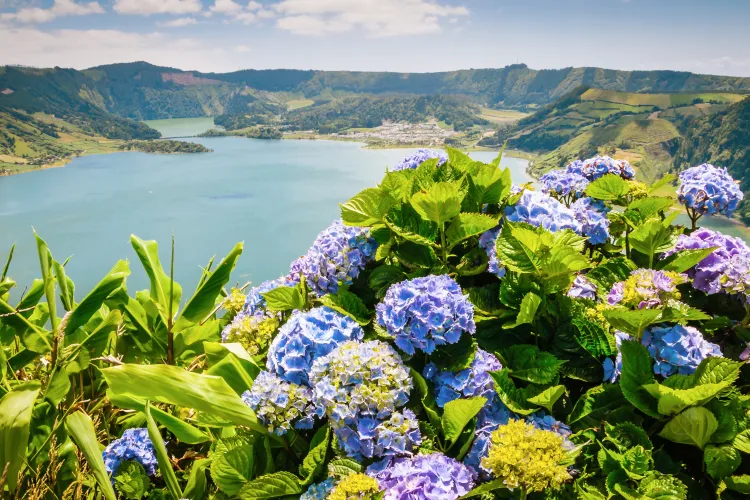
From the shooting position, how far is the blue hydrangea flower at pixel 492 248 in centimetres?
178

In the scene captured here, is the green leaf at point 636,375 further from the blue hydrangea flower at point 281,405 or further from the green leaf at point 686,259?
the blue hydrangea flower at point 281,405

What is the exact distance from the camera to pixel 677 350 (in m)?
1.53

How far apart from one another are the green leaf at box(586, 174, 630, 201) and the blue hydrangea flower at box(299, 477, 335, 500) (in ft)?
5.46

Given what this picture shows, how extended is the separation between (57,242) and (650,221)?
87036 mm

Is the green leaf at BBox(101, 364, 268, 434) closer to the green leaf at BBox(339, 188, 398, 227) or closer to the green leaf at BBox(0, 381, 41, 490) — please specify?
the green leaf at BBox(0, 381, 41, 490)

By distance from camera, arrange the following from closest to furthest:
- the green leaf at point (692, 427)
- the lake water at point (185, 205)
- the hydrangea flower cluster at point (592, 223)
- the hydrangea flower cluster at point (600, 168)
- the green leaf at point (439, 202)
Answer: the green leaf at point (692, 427), the green leaf at point (439, 202), the hydrangea flower cluster at point (592, 223), the hydrangea flower cluster at point (600, 168), the lake water at point (185, 205)

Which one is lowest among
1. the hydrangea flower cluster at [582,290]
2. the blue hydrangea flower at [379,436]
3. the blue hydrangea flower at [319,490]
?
the blue hydrangea flower at [319,490]

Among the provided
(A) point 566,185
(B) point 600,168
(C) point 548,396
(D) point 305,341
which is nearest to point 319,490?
(D) point 305,341

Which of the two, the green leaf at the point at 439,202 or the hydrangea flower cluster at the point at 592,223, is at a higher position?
the green leaf at the point at 439,202

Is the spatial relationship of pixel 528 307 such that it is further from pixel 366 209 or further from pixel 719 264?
pixel 719 264

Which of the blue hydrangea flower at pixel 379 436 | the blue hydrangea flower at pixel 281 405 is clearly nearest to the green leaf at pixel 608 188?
the blue hydrangea flower at pixel 379 436

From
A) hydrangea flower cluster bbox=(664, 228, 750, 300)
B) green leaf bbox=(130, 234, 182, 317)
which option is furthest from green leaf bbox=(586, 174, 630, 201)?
green leaf bbox=(130, 234, 182, 317)

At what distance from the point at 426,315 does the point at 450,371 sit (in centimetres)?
24

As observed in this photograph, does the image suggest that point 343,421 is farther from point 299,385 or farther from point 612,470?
point 612,470
